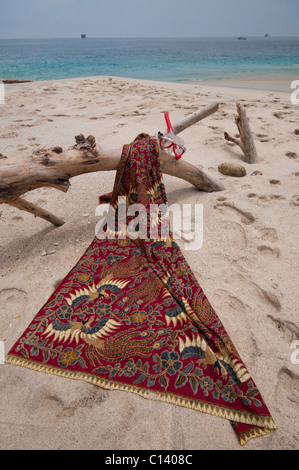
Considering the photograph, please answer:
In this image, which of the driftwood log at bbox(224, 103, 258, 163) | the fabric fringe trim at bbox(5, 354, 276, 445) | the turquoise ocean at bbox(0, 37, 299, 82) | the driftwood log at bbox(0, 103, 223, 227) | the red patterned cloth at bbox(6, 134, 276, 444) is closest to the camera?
the fabric fringe trim at bbox(5, 354, 276, 445)

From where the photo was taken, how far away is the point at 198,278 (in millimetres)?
2078

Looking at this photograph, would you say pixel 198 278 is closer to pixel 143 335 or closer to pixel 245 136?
pixel 143 335

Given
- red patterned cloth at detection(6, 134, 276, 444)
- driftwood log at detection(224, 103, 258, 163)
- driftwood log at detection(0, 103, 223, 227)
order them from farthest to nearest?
driftwood log at detection(224, 103, 258, 163)
driftwood log at detection(0, 103, 223, 227)
red patterned cloth at detection(6, 134, 276, 444)

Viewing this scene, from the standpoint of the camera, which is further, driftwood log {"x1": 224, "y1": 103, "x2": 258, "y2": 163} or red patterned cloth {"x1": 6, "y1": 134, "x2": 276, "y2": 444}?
driftwood log {"x1": 224, "y1": 103, "x2": 258, "y2": 163}

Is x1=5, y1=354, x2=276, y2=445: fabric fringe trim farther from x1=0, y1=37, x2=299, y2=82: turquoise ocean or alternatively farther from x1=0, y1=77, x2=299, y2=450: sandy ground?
x1=0, y1=37, x2=299, y2=82: turquoise ocean

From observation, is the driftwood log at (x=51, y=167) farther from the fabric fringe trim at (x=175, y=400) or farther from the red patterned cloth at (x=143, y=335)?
the fabric fringe trim at (x=175, y=400)

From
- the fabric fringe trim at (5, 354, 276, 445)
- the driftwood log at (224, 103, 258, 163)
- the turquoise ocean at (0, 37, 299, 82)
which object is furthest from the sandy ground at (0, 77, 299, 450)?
the turquoise ocean at (0, 37, 299, 82)

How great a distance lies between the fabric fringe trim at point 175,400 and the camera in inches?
49.9

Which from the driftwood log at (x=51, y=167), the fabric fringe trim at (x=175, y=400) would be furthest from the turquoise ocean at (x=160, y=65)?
the fabric fringe trim at (x=175, y=400)

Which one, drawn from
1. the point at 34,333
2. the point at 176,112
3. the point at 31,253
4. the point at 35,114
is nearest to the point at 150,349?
the point at 34,333

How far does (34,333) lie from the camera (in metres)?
1.69

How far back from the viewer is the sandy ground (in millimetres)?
1281

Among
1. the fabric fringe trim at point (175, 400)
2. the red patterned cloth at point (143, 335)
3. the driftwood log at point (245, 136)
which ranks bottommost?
the fabric fringe trim at point (175, 400)

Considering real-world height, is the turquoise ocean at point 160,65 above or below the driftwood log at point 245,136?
above
